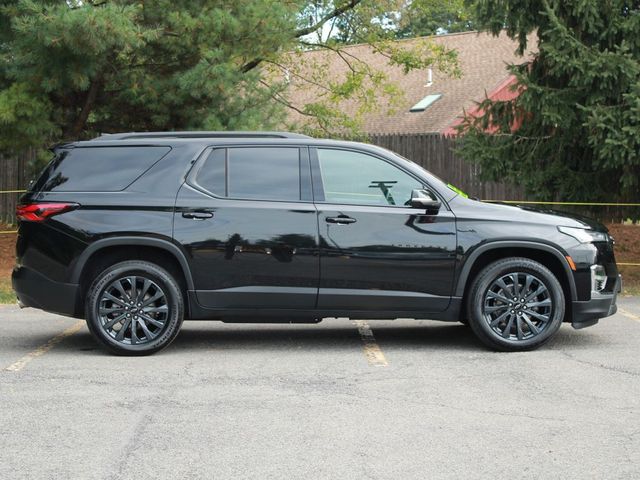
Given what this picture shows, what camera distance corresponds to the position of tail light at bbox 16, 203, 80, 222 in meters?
8.99

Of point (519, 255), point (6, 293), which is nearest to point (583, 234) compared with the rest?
point (519, 255)

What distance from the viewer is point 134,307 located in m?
8.88

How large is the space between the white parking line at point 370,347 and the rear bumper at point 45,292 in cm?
254

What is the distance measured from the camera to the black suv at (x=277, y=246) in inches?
351

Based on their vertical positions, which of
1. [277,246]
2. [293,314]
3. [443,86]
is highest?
[443,86]

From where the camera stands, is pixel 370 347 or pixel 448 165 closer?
pixel 370 347

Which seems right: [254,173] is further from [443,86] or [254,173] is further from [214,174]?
[443,86]

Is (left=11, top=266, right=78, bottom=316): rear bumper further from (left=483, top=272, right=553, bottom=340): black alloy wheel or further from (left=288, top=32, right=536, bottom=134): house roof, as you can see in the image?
(left=288, top=32, right=536, bottom=134): house roof

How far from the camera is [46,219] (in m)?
9.00

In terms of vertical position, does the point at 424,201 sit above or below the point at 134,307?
above

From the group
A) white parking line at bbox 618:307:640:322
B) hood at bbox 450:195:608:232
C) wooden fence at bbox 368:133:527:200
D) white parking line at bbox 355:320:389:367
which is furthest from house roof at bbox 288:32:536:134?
hood at bbox 450:195:608:232

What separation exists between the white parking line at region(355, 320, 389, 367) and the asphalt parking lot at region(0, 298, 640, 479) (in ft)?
0.14

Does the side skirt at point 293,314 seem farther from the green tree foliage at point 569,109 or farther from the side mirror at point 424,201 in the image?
the green tree foliage at point 569,109

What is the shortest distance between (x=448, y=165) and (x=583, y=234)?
63.3 ft
